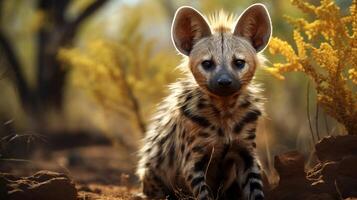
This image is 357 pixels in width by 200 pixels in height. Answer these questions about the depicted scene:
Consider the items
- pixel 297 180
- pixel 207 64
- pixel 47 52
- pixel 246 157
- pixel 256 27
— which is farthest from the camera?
pixel 47 52

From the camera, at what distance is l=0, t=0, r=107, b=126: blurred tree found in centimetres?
1315

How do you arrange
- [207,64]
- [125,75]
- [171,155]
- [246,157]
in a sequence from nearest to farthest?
1. [207,64]
2. [246,157]
3. [171,155]
4. [125,75]

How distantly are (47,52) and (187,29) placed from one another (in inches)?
297

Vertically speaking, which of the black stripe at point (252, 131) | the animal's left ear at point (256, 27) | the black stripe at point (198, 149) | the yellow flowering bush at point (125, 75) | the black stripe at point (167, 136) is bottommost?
the black stripe at point (198, 149)

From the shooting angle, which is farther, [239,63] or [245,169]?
[245,169]

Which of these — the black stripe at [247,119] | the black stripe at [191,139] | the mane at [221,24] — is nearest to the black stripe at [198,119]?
the black stripe at [191,139]

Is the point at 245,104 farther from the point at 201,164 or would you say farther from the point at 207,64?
the point at 201,164

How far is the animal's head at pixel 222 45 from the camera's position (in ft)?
18.8

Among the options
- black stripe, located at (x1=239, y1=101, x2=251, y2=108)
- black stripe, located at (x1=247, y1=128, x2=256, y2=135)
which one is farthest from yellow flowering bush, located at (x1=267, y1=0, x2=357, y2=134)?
black stripe, located at (x1=247, y1=128, x2=256, y2=135)

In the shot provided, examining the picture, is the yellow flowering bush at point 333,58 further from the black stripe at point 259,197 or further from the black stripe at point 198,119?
the black stripe at point 259,197

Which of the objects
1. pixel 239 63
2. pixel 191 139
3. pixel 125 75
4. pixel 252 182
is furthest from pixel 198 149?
pixel 125 75

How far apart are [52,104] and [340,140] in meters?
9.01

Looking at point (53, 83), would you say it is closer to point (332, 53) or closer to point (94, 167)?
point (94, 167)

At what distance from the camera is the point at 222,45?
5910mm
